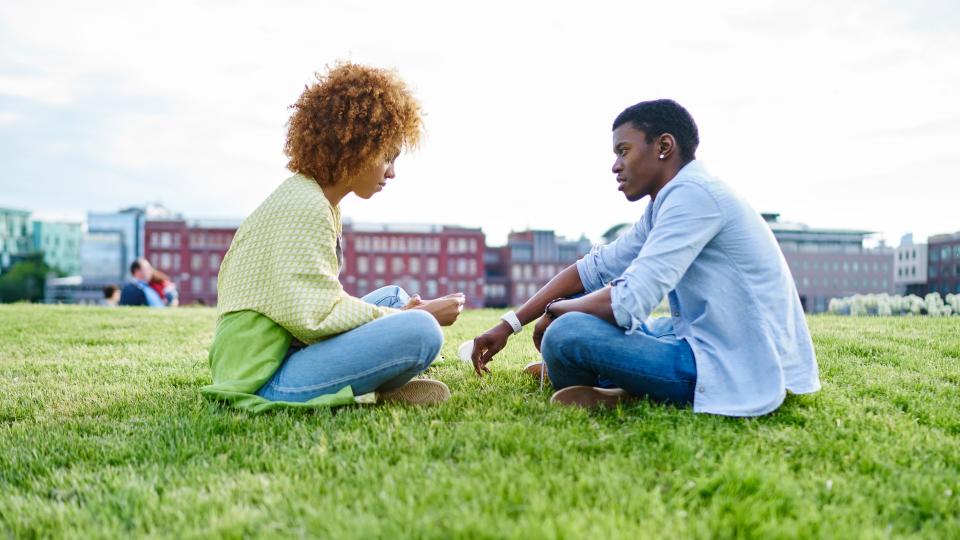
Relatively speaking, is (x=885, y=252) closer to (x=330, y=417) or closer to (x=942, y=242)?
(x=942, y=242)

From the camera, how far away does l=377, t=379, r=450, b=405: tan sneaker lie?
136 inches

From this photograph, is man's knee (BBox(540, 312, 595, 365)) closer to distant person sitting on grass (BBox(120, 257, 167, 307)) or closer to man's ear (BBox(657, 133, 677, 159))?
man's ear (BBox(657, 133, 677, 159))

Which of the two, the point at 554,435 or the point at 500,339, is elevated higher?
the point at 500,339

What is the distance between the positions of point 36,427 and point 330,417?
1.42 m

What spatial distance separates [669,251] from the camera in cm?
290

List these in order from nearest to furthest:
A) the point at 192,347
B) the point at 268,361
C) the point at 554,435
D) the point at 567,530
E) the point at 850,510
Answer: the point at 567,530 < the point at 850,510 < the point at 554,435 < the point at 268,361 < the point at 192,347

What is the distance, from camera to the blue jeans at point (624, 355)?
10.1 ft

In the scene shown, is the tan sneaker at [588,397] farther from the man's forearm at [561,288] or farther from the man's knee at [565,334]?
the man's forearm at [561,288]

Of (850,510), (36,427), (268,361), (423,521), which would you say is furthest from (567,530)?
(36,427)

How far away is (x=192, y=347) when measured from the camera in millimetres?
6473

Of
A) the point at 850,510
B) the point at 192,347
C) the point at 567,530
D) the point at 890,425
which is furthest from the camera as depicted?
the point at 192,347

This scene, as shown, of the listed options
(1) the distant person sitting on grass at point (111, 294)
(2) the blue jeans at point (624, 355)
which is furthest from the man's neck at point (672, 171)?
(1) the distant person sitting on grass at point (111, 294)

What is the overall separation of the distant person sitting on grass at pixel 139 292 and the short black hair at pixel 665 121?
1260cm

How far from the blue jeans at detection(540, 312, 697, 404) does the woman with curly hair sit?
1.85 ft
